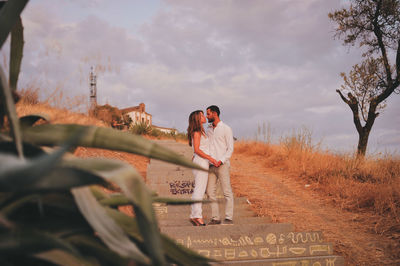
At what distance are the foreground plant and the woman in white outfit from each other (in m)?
4.38

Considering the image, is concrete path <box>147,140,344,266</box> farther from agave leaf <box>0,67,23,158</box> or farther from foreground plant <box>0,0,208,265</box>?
agave leaf <box>0,67,23,158</box>

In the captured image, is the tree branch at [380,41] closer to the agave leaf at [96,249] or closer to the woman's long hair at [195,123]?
the woman's long hair at [195,123]

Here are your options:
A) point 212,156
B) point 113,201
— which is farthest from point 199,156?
point 113,201

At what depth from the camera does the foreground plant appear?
406mm

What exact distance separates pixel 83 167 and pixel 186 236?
4.02m

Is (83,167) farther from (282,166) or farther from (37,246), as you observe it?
(282,166)

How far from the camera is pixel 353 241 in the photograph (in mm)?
4824

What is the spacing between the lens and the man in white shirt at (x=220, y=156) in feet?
16.8

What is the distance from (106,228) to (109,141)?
179 mm

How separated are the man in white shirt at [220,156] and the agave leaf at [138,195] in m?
4.66

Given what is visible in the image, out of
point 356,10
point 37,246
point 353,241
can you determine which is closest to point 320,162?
point 353,241

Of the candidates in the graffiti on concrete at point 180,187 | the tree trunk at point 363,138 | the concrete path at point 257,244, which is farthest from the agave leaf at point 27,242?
the tree trunk at point 363,138

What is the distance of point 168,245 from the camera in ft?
2.16

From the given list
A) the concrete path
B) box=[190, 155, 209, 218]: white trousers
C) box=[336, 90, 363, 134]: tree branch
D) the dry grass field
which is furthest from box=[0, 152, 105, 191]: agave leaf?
box=[336, 90, 363, 134]: tree branch
